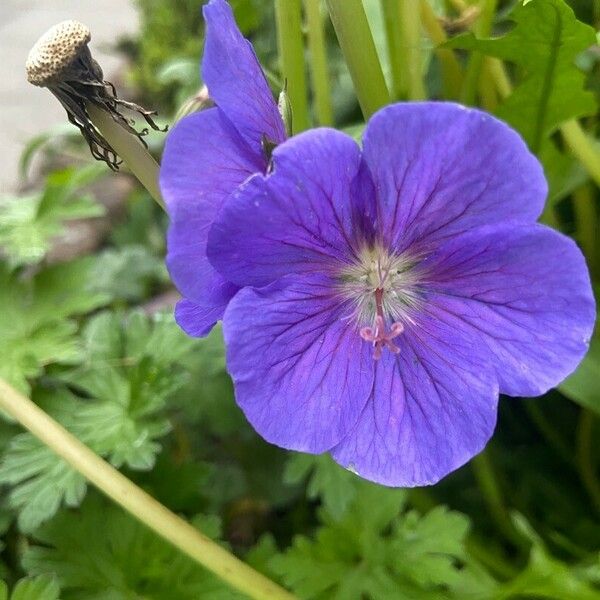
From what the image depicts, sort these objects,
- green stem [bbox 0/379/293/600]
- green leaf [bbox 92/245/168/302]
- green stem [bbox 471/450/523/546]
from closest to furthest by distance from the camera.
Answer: green stem [bbox 0/379/293/600], green stem [bbox 471/450/523/546], green leaf [bbox 92/245/168/302]

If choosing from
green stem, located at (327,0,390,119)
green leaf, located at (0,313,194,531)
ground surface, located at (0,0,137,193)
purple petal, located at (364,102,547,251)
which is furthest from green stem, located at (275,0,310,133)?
ground surface, located at (0,0,137,193)

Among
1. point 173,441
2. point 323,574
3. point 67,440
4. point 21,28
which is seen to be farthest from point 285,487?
point 21,28

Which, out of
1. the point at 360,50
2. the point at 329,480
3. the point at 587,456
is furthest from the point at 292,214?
the point at 587,456

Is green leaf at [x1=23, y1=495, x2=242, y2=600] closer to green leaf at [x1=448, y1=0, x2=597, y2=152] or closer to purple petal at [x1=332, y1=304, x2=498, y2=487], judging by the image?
purple petal at [x1=332, y1=304, x2=498, y2=487]

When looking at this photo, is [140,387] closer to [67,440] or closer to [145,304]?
[67,440]

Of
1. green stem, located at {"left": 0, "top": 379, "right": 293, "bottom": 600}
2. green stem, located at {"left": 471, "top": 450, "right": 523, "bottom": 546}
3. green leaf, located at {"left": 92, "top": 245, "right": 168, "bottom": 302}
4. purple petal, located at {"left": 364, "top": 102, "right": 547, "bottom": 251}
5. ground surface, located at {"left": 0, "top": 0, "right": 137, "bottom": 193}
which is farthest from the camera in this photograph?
ground surface, located at {"left": 0, "top": 0, "right": 137, "bottom": 193}

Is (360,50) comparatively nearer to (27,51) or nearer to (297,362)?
(297,362)

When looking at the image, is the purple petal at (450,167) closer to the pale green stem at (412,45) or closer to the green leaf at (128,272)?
the pale green stem at (412,45)

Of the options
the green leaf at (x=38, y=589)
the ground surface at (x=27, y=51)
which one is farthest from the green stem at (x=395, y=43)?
the ground surface at (x=27, y=51)
